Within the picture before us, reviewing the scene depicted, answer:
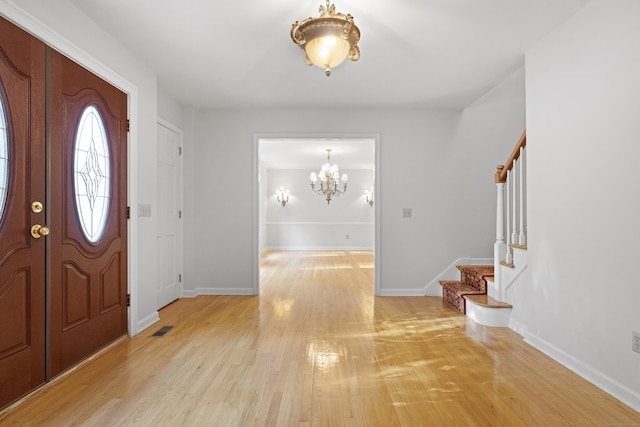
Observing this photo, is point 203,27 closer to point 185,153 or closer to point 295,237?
point 185,153

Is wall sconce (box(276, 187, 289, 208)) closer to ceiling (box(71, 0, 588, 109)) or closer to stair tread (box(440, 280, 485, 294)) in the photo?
ceiling (box(71, 0, 588, 109))

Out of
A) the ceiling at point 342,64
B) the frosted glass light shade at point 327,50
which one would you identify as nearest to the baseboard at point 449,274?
the ceiling at point 342,64

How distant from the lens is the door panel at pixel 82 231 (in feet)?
7.67

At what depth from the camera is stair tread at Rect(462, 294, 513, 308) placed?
343cm

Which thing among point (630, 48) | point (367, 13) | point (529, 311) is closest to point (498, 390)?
point (529, 311)

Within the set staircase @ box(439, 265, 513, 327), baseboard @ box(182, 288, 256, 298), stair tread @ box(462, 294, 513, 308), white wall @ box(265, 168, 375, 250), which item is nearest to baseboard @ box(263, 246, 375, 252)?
white wall @ box(265, 168, 375, 250)

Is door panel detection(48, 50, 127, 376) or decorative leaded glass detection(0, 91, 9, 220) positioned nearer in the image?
decorative leaded glass detection(0, 91, 9, 220)

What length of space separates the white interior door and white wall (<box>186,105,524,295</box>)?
273mm

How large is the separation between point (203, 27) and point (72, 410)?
2722 millimetres

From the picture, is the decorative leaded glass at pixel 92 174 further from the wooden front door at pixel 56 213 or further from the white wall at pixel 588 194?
the white wall at pixel 588 194

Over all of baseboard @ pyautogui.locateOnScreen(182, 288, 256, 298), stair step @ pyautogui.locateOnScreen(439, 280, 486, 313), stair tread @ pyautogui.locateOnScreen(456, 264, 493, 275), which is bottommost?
baseboard @ pyautogui.locateOnScreen(182, 288, 256, 298)

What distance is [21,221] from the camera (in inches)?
81.1

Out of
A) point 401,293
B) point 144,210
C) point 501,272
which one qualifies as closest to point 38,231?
point 144,210

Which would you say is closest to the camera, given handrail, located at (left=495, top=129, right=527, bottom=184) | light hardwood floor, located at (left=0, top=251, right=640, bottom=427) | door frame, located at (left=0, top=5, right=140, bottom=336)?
light hardwood floor, located at (left=0, top=251, right=640, bottom=427)
